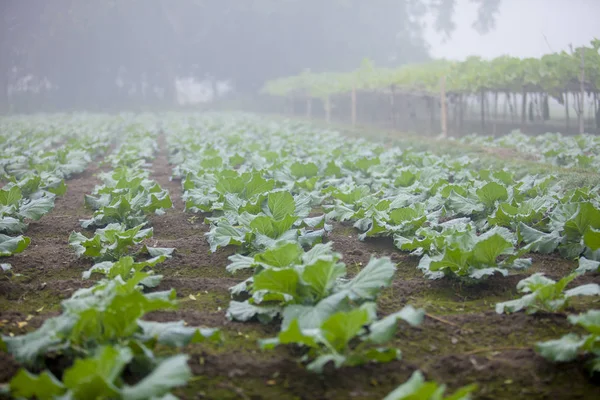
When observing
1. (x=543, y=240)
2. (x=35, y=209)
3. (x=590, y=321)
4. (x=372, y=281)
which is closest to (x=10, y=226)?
(x=35, y=209)

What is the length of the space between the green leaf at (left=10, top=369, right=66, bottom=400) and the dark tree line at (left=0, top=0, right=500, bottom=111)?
163 ft

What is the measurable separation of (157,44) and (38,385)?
55.1m

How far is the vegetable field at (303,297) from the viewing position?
274cm

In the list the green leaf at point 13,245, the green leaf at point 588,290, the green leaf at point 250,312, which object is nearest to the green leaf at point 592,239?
the green leaf at point 588,290

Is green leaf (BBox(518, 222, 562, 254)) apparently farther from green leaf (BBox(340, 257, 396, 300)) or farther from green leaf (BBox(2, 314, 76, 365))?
green leaf (BBox(2, 314, 76, 365))

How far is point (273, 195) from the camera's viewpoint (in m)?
5.27

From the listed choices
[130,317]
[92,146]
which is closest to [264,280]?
[130,317]

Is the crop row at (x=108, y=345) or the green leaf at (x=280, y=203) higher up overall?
the green leaf at (x=280, y=203)

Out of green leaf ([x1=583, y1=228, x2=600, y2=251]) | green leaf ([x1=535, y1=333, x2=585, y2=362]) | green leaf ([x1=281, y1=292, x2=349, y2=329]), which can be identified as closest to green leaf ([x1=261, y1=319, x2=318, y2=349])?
green leaf ([x1=281, y1=292, x2=349, y2=329])

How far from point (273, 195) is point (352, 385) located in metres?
2.73

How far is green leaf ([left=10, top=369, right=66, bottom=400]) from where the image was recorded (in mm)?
2254

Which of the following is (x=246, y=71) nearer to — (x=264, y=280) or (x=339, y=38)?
(x=339, y=38)

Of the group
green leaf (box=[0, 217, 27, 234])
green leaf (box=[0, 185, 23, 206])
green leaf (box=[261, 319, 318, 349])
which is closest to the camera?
green leaf (box=[261, 319, 318, 349])

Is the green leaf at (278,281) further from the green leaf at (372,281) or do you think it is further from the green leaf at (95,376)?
the green leaf at (95,376)
